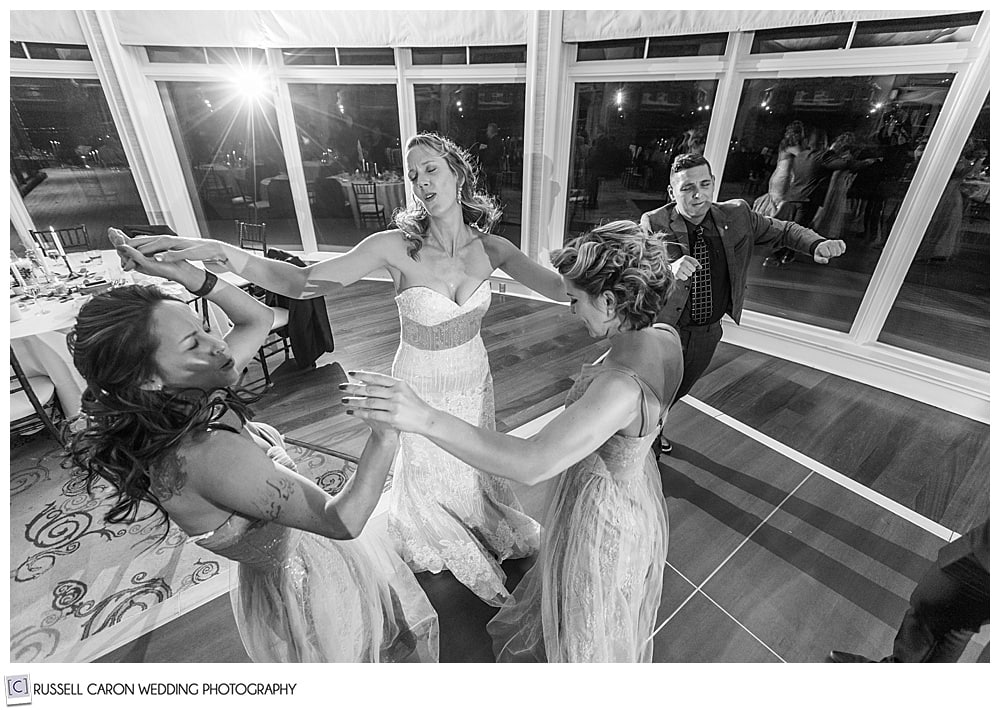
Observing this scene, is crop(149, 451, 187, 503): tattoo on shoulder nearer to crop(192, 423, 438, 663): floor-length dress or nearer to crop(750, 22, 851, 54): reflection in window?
crop(192, 423, 438, 663): floor-length dress

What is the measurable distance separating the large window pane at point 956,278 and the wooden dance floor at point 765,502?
63 cm

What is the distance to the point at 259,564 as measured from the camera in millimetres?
1107

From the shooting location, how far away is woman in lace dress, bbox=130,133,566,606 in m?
1.54

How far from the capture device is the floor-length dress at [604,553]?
1183mm

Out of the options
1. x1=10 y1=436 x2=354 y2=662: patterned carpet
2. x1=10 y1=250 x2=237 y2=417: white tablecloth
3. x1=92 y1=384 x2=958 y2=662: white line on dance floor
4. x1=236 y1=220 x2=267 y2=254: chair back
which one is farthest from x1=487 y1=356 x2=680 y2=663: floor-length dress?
x1=236 y1=220 x2=267 y2=254: chair back

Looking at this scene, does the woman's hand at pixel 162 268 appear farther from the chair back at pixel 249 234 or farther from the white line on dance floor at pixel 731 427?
the chair back at pixel 249 234

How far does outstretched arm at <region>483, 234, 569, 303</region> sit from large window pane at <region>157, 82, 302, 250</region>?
13.2ft

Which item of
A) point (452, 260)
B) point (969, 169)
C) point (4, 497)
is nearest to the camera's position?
point (4, 497)

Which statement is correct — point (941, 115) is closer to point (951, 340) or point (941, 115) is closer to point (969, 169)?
point (969, 169)

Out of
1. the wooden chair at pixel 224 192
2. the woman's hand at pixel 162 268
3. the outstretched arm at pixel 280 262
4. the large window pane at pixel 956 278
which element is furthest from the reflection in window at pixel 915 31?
the wooden chair at pixel 224 192

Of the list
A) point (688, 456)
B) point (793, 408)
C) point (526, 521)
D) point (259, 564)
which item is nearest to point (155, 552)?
point (259, 564)

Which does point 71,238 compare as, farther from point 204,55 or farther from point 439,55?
point 439,55

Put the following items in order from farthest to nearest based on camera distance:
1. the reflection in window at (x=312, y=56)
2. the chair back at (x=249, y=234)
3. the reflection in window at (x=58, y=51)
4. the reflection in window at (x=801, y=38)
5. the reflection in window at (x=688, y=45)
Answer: the reflection in window at (x=312, y=56), the chair back at (x=249, y=234), the reflection in window at (x=58, y=51), the reflection in window at (x=688, y=45), the reflection in window at (x=801, y=38)
